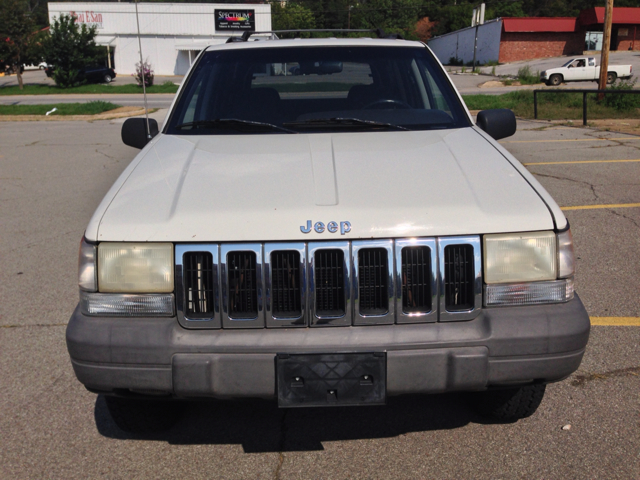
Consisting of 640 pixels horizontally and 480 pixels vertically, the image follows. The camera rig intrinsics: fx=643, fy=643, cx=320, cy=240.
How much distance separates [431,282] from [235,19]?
5927 centimetres

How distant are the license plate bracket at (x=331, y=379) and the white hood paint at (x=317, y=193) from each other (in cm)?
45

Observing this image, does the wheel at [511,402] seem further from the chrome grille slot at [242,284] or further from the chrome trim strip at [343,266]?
the chrome grille slot at [242,284]

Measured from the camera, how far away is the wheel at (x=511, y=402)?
9.55ft

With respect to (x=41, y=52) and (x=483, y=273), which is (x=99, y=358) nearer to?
(x=483, y=273)

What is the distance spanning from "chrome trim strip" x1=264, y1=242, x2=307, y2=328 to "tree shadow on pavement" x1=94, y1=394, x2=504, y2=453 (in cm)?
75

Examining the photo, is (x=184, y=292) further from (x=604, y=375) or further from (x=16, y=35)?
(x=16, y=35)

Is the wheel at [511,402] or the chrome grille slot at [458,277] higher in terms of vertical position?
the chrome grille slot at [458,277]

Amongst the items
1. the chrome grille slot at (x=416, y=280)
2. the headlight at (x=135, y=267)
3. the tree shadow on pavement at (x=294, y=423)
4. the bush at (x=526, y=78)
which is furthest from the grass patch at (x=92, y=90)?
the chrome grille slot at (x=416, y=280)

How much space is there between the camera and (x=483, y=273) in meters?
2.50

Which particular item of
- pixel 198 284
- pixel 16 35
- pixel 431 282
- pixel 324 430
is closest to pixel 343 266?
pixel 431 282

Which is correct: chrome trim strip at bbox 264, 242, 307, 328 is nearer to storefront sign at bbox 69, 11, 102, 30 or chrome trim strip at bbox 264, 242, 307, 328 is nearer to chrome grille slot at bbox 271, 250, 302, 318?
chrome grille slot at bbox 271, 250, 302, 318

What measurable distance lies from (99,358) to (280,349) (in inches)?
27.3

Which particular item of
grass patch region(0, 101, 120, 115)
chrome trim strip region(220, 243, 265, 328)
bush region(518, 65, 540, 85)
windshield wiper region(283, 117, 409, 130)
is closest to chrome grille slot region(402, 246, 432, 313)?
chrome trim strip region(220, 243, 265, 328)

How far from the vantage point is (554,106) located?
19.1 meters
